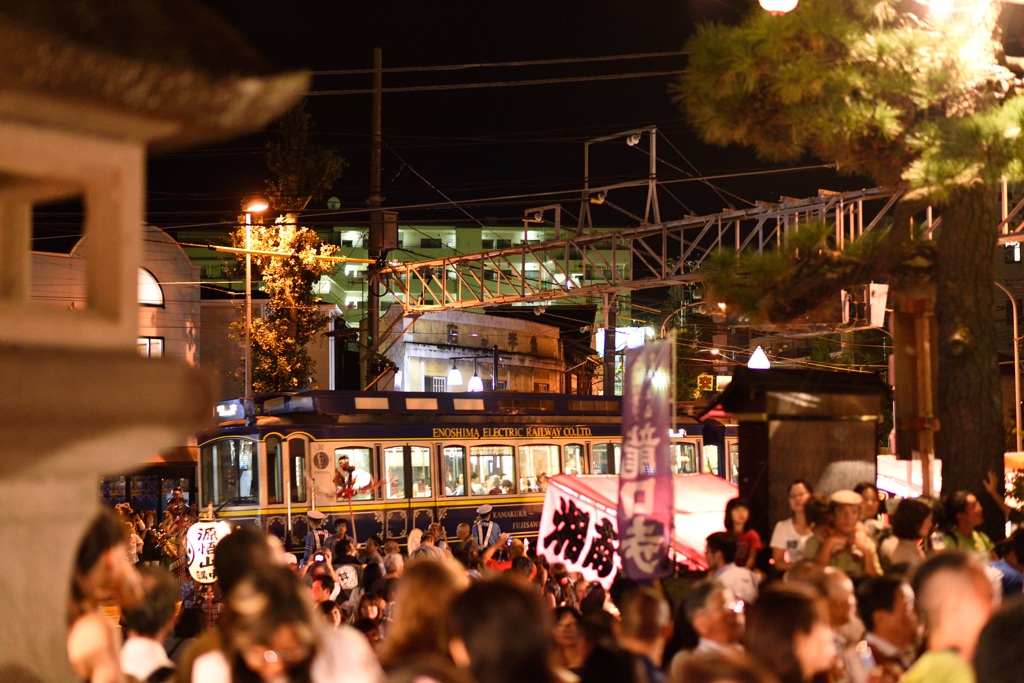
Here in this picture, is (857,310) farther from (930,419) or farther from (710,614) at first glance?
(710,614)

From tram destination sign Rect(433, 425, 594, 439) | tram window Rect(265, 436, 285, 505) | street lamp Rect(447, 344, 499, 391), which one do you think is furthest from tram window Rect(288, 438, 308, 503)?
street lamp Rect(447, 344, 499, 391)

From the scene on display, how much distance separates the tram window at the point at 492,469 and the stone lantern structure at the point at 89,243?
18864 millimetres

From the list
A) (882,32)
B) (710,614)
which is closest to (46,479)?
(710,614)

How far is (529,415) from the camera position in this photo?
→ 22828 mm

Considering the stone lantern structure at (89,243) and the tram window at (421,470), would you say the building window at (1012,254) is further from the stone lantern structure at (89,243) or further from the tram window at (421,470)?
the stone lantern structure at (89,243)

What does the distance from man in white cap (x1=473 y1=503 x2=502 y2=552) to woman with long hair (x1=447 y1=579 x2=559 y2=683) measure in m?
16.3

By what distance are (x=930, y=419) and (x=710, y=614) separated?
15.8 feet

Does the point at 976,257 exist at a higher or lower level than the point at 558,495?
higher

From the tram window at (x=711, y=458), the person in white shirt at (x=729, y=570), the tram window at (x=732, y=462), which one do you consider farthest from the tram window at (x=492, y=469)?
the person in white shirt at (x=729, y=570)

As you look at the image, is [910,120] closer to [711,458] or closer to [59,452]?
[59,452]

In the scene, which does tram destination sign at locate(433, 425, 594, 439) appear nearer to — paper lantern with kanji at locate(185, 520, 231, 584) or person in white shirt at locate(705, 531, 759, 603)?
paper lantern with kanji at locate(185, 520, 231, 584)

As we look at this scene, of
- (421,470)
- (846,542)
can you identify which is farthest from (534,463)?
(846,542)

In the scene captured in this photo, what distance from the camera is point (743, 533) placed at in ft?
26.6

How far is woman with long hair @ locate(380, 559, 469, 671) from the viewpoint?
4105 millimetres
